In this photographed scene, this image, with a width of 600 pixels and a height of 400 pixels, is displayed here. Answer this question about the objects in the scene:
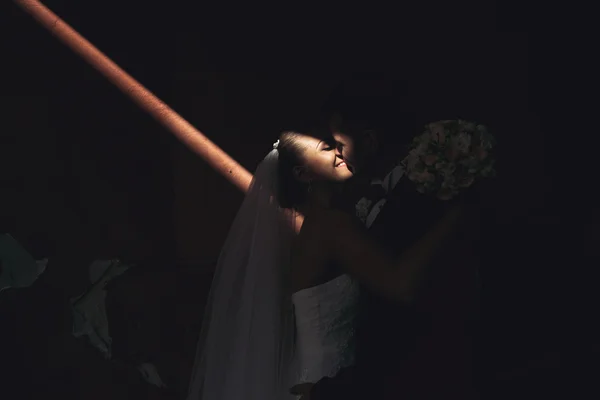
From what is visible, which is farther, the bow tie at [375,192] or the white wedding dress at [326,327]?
the bow tie at [375,192]

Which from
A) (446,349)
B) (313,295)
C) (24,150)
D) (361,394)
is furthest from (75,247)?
(446,349)

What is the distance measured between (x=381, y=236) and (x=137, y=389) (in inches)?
56.7

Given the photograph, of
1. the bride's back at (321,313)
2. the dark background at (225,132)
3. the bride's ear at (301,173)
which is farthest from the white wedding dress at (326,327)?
the dark background at (225,132)

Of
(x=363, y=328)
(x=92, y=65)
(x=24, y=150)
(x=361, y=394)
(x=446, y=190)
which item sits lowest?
(x=361, y=394)

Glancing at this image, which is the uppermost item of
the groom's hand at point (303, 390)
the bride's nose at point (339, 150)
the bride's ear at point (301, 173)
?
the bride's nose at point (339, 150)

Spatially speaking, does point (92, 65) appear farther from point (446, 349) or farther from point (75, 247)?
point (446, 349)

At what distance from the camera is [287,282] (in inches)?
106

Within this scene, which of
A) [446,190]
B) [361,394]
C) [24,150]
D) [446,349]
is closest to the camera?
[446,190]

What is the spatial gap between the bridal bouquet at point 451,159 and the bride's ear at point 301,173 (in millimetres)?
524

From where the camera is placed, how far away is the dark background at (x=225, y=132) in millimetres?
3109

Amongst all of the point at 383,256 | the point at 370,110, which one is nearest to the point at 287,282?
the point at 383,256

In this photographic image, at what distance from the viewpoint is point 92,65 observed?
10.3 feet

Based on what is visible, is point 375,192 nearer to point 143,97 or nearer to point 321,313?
point 321,313

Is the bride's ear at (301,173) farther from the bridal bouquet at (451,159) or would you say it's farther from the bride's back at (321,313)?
the bridal bouquet at (451,159)
